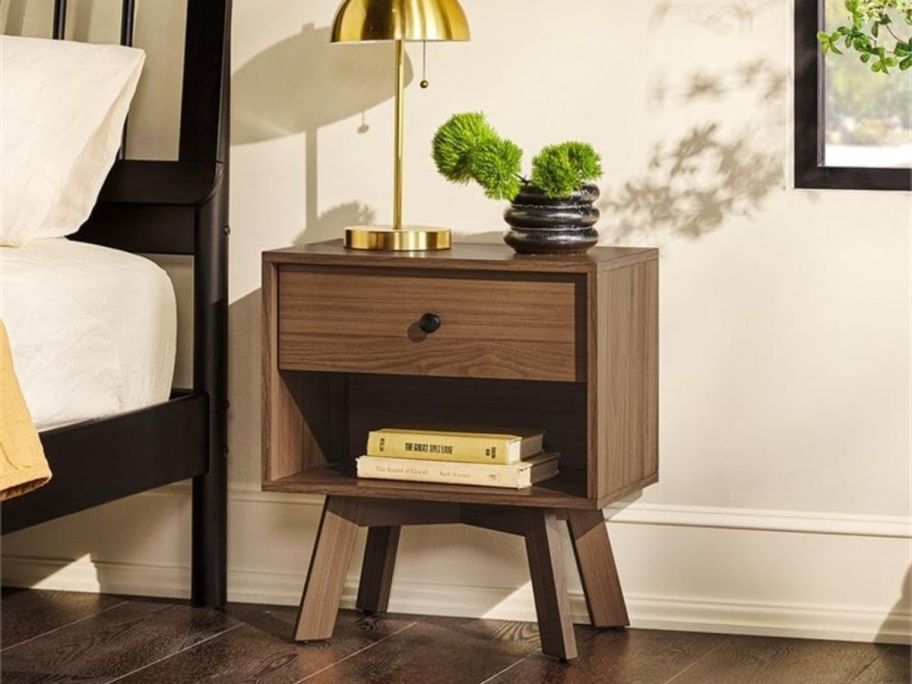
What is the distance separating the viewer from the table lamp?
2441 millimetres

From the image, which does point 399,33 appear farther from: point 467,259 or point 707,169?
point 707,169

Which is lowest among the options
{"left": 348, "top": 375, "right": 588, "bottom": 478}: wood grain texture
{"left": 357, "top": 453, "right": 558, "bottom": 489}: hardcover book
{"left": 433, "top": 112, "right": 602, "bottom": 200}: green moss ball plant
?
{"left": 357, "top": 453, "right": 558, "bottom": 489}: hardcover book

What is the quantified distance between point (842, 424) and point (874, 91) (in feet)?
1.78

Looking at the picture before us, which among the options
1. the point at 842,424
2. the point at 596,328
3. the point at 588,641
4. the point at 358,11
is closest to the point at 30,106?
the point at 358,11

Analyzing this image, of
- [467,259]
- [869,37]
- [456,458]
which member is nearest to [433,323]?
[467,259]

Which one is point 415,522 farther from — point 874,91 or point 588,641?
point 874,91

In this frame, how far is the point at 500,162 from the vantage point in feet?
7.86

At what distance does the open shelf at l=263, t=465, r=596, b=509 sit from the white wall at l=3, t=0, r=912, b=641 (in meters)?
0.28

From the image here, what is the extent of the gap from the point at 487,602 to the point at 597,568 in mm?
255

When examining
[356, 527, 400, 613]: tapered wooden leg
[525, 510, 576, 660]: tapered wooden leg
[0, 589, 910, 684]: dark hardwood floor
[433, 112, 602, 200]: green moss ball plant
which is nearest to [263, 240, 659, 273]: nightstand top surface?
[433, 112, 602, 200]: green moss ball plant

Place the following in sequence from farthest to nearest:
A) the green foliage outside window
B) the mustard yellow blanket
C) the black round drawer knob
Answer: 1. the black round drawer knob
2. the green foliage outside window
3. the mustard yellow blanket

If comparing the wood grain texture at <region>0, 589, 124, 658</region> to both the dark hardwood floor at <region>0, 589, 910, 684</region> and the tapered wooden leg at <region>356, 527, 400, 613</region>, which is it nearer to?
the dark hardwood floor at <region>0, 589, 910, 684</region>

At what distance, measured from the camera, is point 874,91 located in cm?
260

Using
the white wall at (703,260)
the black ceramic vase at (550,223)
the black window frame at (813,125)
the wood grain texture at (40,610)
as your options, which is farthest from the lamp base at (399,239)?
the wood grain texture at (40,610)
